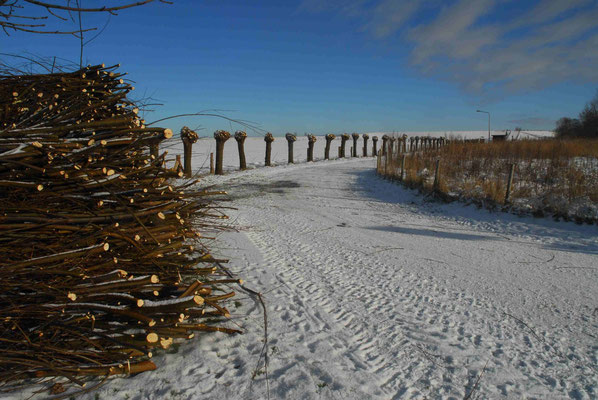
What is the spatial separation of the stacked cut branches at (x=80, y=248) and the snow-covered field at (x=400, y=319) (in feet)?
1.25

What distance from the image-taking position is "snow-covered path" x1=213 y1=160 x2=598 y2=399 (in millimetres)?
3100

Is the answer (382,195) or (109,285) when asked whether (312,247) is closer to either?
(109,285)

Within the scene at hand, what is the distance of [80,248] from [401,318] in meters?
3.38

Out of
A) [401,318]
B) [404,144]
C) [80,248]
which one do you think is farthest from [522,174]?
[404,144]

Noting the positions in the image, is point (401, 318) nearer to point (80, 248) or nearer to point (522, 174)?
point (80, 248)

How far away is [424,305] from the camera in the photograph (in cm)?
459

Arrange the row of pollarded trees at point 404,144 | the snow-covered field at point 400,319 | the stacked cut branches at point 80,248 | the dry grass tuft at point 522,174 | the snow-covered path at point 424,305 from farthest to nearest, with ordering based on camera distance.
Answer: the row of pollarded trees at point 404,144, the dry grass tuft at point 522,174, the snow-covered path at point 424,305, the snow-covered field at point 400,319, the stacked cut branches at point 80,248

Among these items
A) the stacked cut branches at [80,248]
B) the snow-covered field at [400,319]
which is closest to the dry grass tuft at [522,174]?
the snow-covered field at [400,319]

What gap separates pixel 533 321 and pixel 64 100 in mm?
5739

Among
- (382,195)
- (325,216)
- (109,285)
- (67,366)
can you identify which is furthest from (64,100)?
(382,195)

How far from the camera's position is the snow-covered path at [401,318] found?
2990mm

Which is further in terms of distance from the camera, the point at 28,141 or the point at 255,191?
the point at 255,191

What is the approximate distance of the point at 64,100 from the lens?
368 centimetres

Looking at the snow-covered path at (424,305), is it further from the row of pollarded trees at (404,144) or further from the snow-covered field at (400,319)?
the row of pollarded trees at (404,144)
